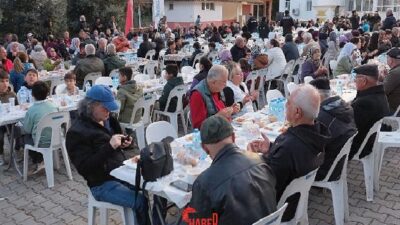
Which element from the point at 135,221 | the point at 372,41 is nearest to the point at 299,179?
the point at 135,221

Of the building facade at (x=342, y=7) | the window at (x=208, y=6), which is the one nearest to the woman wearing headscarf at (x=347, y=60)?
the window at (x=208, y=6)

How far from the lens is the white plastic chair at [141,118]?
6441 millimetres

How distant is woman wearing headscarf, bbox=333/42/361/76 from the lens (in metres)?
8.77

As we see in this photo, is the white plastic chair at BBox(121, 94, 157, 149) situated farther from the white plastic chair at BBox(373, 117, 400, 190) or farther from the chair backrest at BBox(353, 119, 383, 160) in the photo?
the white plastic chair at BBox(373, 117, 400, 190)

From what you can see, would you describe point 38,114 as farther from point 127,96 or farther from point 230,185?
point 230,185

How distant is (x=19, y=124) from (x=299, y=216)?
436 cm

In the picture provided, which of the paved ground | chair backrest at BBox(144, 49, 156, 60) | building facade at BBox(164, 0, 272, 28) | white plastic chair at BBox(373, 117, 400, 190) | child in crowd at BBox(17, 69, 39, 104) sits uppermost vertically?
building facade at BBox(164, 0, 272, 28)

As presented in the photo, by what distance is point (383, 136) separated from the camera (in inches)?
213

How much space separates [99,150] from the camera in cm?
367

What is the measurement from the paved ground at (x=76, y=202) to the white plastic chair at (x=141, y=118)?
109 centimetres

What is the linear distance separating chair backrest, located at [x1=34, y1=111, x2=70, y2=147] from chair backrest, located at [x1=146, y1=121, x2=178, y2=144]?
162cm

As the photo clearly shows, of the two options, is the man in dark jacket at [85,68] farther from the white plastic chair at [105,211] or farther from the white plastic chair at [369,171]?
the white plastic chair at [369,171]

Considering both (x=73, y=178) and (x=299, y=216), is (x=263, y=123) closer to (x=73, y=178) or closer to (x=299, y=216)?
(x=299, y=216)

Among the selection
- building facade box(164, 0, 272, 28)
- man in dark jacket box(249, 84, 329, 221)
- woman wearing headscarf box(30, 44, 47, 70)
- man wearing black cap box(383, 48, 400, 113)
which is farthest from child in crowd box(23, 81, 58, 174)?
building facade box(164, 0, 272, 28)
